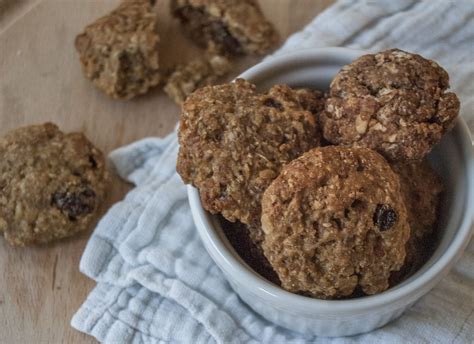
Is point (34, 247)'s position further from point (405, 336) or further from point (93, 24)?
point (405, 336)

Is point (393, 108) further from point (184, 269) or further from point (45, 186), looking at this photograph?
point (45, 186)

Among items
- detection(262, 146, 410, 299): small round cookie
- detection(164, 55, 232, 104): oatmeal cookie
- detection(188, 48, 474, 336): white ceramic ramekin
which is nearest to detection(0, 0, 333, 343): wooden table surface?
detection(164, 55, 232, 104): oatmeal cookie

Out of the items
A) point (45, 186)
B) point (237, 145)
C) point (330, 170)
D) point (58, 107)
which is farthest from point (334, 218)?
point (58, 107)

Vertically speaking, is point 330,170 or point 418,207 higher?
point 330,170

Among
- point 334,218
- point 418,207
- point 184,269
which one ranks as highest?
point 334,218

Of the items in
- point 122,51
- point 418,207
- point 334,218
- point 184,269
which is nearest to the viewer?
point 334,218
